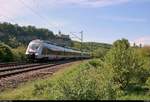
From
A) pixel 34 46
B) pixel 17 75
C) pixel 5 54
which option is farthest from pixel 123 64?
pixel 5 54

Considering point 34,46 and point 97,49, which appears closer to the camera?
point 34,46

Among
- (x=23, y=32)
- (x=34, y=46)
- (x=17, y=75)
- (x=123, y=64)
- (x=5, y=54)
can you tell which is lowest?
(x=17, y=75)

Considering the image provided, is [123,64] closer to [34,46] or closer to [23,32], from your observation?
[34,46]

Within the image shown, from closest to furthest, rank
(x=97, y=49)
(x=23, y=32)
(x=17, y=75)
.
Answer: (x=17, y=75) → (x=97, y=49) → (x=23, y=32)

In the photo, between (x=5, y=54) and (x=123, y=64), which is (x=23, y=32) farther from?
(x=123, y=64)

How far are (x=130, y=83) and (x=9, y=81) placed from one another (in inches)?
363

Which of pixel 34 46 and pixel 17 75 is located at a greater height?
pixel 34 46

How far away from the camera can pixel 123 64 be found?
2698 cm

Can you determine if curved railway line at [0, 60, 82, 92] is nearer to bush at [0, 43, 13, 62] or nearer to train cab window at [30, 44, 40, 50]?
train cab window at [30, 44, 40, 50]

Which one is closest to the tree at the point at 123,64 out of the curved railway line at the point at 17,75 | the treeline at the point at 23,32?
the curved railway line at the point at 17,75

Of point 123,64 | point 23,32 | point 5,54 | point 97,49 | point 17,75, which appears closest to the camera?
point 123,64

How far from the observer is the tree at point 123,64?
26819mm

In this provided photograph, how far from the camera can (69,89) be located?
11477mm

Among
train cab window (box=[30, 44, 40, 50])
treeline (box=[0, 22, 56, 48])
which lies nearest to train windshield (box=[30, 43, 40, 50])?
train cab window (box=[30, 44, 40, 50])
